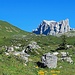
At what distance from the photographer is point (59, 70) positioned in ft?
126

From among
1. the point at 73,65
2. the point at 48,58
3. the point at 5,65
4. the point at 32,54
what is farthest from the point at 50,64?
the point at 32,54

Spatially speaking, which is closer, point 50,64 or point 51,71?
point 51,71

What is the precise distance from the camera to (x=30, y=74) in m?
30.4

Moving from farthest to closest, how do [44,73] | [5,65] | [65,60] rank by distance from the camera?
[65,60] → [44,73] → [5,65]

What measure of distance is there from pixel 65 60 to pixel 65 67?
20.6 ft

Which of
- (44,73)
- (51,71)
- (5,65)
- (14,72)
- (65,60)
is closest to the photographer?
(14,72)

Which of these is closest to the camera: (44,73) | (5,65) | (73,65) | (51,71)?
(5,65)

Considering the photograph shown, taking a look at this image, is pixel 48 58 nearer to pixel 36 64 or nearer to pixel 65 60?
pixel 36 64

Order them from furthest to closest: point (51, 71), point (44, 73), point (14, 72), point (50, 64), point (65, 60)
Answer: point (65, 60)
point (50, 64)
point (51, 71)
point (44, 73)
point (14, 72)

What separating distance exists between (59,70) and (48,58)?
3.10 metres

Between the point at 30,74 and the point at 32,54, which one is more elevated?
the point at 32,54

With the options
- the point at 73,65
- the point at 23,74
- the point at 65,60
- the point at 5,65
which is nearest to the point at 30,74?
the point at 23,74

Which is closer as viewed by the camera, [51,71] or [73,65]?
[51,71]

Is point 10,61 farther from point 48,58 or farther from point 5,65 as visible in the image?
point 48,58
